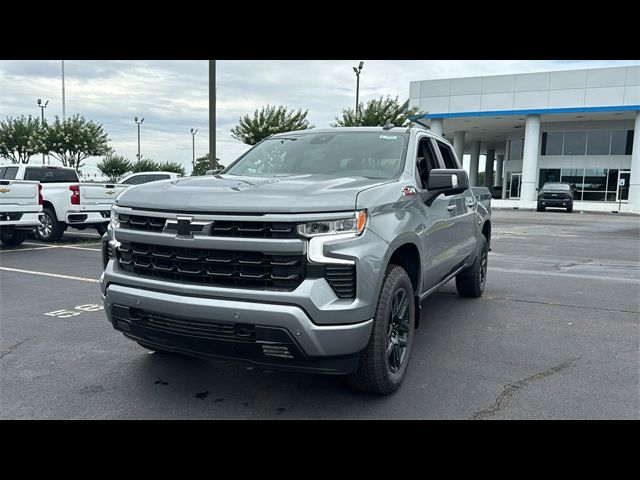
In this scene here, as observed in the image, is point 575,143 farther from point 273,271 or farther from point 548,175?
point 273,271

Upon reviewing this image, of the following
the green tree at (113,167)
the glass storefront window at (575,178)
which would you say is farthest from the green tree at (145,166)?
the glass storefront window at (575,178)

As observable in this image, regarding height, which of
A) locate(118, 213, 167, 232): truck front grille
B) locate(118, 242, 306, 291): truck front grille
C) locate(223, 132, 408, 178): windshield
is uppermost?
locate(223, 132, 408, 178): windshield

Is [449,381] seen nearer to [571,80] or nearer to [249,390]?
[249,390]

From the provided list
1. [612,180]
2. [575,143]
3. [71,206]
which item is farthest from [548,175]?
[71,206]

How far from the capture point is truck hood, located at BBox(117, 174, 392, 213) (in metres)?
3.07

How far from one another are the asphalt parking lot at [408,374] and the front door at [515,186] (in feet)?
132

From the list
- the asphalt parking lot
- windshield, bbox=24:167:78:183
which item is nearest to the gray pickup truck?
the asphalt parking lot

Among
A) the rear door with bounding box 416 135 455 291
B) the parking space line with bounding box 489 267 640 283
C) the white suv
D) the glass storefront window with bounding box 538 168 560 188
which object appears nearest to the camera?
the rear door with bounding box 416 135 455 291

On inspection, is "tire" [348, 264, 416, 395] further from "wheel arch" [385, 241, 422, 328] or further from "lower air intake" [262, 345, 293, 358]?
"lower air intake" [262, 345, 293, 358]

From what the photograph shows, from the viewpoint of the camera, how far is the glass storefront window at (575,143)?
4069 cm

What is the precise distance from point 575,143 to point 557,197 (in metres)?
12.5

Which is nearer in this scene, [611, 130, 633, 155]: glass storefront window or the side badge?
the side badge
